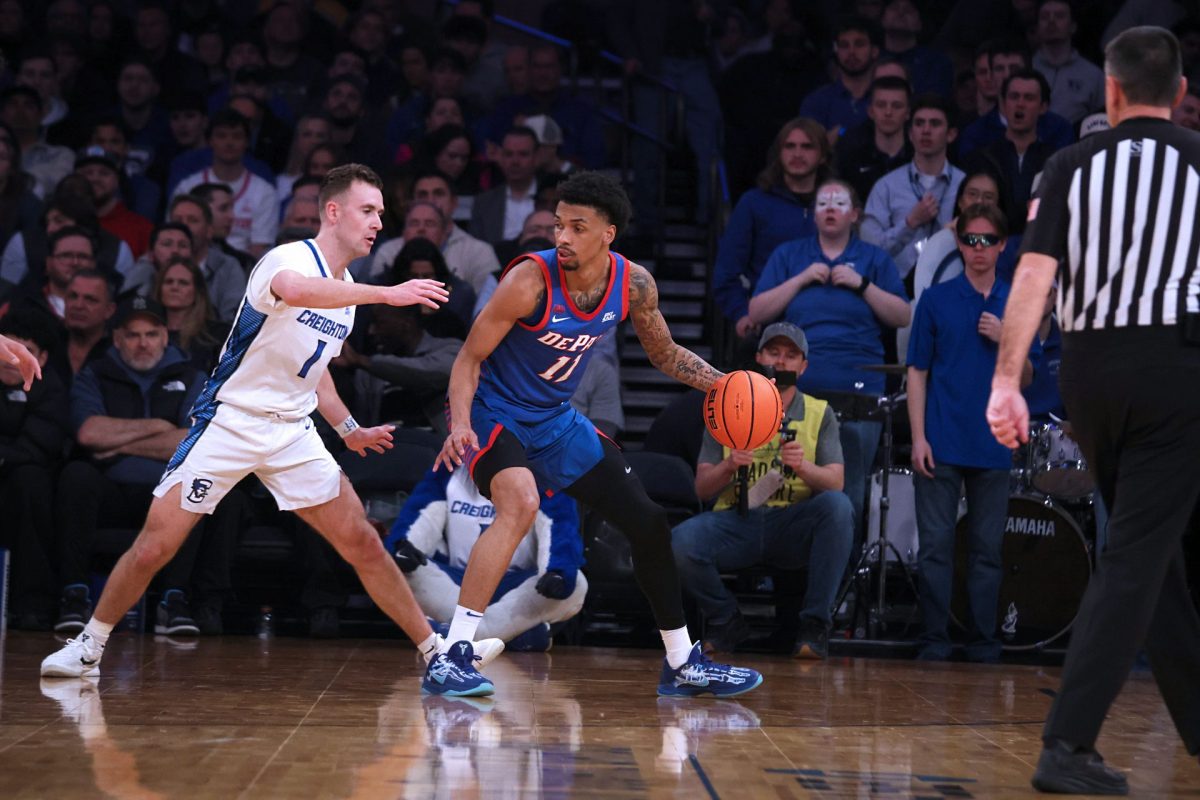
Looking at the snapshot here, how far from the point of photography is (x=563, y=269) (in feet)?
18.5

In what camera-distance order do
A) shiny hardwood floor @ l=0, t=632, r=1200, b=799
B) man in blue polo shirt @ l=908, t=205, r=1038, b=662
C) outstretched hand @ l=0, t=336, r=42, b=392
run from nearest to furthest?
shiny hardwood floor @ l=0, t=632, r=1200, b=799 < outstretched hand @ l=0, t=336, r=42, b=392 < man in blue polo shirt @ l=908, t=205, r=1038, b=662

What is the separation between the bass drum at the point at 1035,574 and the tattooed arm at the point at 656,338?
300 centimetres

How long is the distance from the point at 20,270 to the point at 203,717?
19.1ft

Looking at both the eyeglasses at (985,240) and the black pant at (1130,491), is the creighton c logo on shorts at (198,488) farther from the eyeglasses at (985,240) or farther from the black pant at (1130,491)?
the eyeglasses at (985,240)

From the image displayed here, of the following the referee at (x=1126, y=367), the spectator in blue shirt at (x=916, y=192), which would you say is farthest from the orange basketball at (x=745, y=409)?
the spectator in blue shirt at (x=916, y=192)

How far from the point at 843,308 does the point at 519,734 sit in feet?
14.2

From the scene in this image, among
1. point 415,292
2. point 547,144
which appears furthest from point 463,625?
point 547,144

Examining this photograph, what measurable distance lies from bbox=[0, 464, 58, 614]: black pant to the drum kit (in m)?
4.12

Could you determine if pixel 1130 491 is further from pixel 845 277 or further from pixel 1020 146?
pixel 1020 146

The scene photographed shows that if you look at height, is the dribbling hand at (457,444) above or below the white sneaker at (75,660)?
above

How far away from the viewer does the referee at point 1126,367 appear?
12.7 feet

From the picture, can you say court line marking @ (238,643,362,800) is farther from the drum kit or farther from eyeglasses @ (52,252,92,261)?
eyeglasses @ (52,252,92,261)

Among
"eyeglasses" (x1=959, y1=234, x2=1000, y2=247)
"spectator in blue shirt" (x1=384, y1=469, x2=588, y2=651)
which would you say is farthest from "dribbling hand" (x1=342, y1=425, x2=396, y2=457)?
"eyeglasses" (x1=959, y1=234, x2=1000, y2=247)

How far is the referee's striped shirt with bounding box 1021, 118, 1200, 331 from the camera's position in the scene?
3.96m
